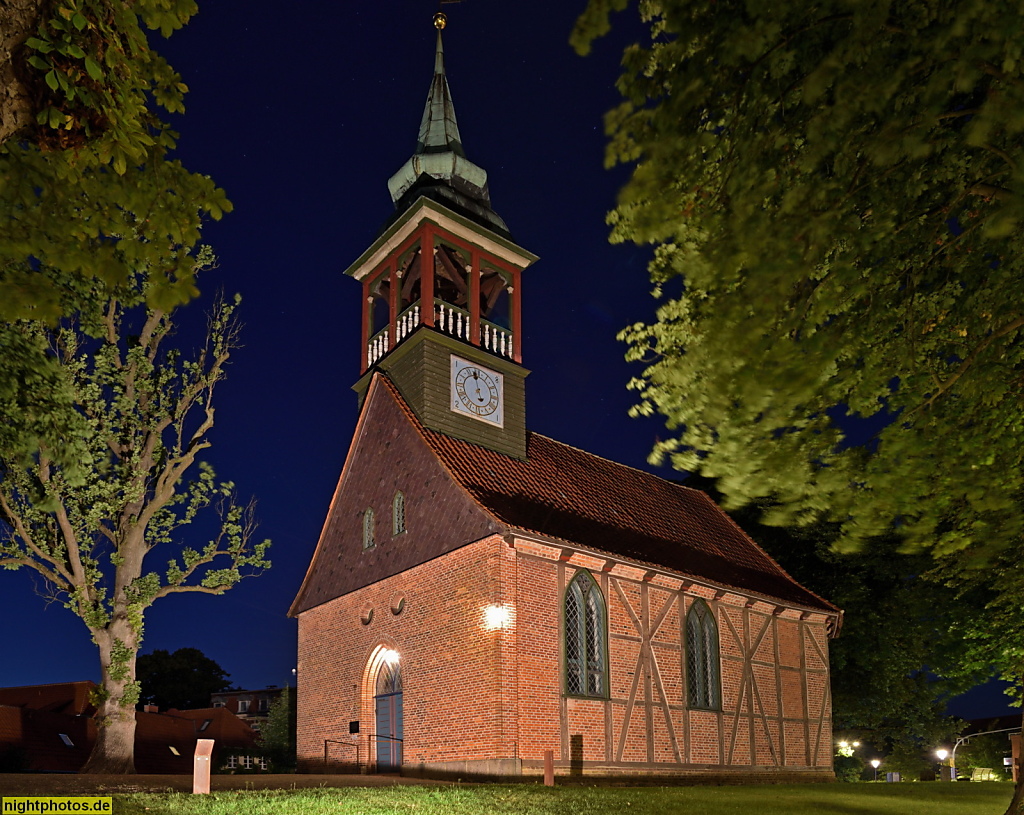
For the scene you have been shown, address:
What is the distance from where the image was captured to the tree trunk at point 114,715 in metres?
17.0

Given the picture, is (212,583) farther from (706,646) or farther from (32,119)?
(32,119)

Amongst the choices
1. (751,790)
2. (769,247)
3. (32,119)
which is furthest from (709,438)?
(751,790)

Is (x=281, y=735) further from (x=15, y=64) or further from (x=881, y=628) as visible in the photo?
(x=15, y=64)

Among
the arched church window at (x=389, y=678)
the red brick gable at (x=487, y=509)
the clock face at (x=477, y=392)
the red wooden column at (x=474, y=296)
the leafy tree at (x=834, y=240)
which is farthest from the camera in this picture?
the red wooden column at (x=474, y=296)

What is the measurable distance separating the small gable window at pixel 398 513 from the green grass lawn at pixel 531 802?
22.6 ft

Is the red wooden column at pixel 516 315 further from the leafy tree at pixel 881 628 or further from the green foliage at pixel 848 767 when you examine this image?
the green foliage at pixel 848 767

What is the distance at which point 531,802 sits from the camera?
1134 centimetres

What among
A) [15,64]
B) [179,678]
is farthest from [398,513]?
[179,678]

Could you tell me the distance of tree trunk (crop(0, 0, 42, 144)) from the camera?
537 centimetres

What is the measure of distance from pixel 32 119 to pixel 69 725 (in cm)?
3523

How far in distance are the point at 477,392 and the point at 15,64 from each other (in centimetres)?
1531

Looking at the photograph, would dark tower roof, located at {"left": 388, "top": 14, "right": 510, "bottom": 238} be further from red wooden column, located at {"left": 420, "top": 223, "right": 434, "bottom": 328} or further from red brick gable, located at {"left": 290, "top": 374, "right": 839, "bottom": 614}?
red brick gable, located at {"left": 290, "top": 374, "right": 839, "bottom": 614}

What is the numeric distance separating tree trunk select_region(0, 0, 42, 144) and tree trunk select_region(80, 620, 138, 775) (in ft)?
46.2

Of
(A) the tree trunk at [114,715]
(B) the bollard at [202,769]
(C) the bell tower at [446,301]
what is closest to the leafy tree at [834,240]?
(B) the bollard at [202,769]
